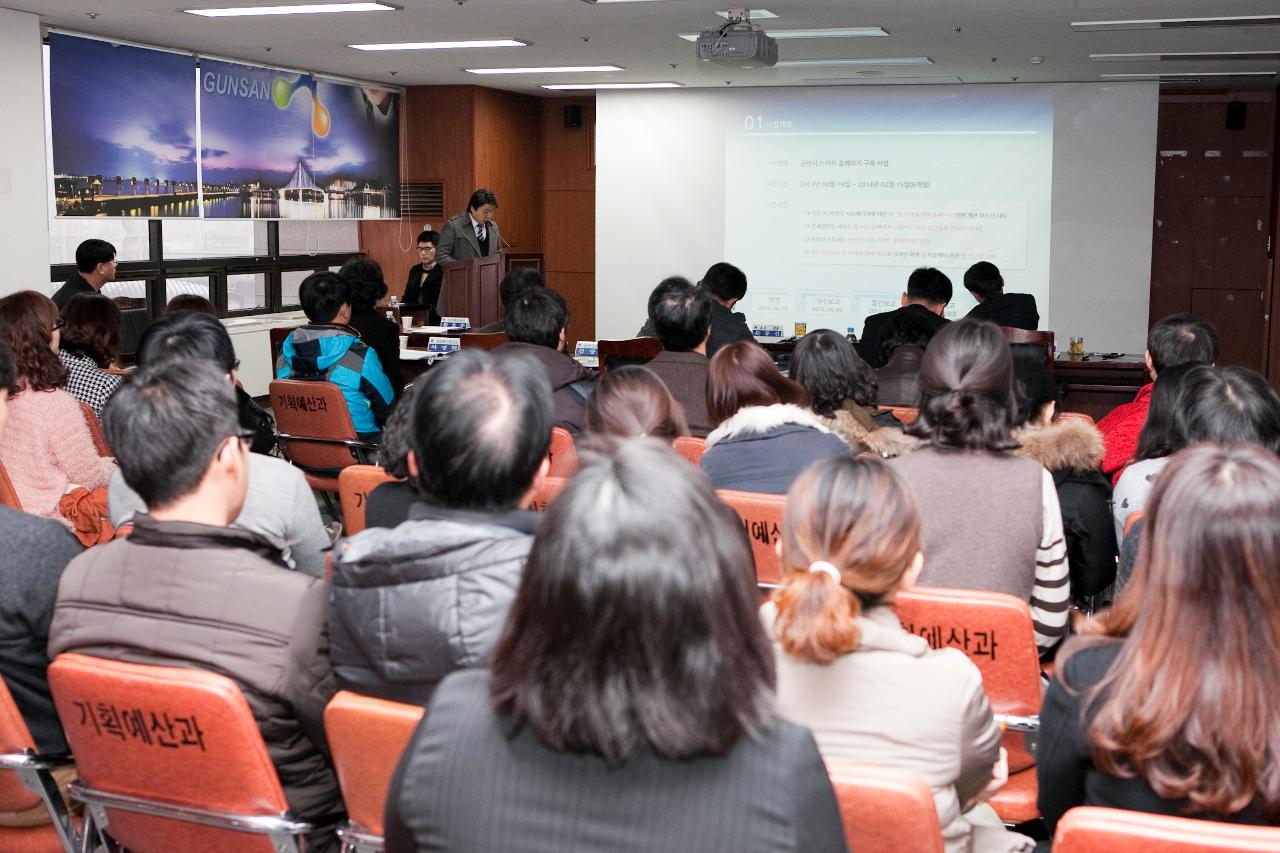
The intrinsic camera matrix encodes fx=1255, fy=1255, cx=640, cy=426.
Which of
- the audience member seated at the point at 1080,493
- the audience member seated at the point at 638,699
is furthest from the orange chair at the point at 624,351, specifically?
the audience member seated at the point at 638,699

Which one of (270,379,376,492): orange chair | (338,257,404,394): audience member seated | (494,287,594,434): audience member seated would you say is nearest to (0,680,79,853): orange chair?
(494,287,594,434): audience member seated

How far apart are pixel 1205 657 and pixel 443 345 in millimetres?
5591

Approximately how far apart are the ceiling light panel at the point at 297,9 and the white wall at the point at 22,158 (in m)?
1.06

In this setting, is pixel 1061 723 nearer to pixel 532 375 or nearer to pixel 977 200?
pixel 532 375

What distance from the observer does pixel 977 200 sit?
34.0 ft

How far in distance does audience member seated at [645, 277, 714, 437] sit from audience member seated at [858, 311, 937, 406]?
80 centimetres

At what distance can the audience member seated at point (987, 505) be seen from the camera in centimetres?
278

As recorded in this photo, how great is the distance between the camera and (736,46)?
701 centimetres

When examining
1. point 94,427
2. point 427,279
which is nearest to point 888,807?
point 94,427

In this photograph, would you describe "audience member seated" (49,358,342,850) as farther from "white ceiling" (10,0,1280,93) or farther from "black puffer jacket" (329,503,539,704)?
"white ceiling" (10,0,1280,93)

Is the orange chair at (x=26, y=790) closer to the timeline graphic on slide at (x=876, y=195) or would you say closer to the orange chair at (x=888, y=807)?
the orange chair at (x=888, y=807)

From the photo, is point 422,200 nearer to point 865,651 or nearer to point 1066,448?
point 1066,448

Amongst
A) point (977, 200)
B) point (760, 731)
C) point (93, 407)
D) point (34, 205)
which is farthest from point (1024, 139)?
point (760, 731)

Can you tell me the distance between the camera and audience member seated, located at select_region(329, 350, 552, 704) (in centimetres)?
171
